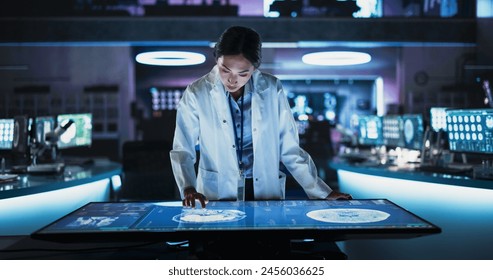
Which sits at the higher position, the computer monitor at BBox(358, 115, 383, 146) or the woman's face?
the woman's face

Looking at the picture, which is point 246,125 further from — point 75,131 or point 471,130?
point 75,131

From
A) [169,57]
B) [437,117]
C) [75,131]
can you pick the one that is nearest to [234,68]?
[75,131]

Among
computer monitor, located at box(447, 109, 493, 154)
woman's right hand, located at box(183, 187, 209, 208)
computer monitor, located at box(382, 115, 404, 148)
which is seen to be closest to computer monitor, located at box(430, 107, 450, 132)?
computer monitor, located at box(382, 115, 404, 148)

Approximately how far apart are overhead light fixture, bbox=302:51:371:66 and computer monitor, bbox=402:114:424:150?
8.95 feet

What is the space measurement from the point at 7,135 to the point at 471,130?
344cm

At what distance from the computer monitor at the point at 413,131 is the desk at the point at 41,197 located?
8.71ft

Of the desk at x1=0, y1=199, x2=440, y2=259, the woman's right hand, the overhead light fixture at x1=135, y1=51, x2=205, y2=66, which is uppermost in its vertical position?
the overhead light fixture at x1=135, y1=51, x2=205, y2=66

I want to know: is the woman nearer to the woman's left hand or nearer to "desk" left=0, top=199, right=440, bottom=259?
the woman's left hand

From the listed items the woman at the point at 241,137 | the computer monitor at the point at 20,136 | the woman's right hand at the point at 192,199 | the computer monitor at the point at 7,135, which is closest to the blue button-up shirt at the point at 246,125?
the woman at the point at 241,137

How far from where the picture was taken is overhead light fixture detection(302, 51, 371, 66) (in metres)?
7.32

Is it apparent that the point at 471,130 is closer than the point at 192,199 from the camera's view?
No

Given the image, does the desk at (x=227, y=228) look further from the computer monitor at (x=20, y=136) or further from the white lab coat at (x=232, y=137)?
the computer monitor at (x=20, y=136)

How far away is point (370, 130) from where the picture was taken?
5.65 metres

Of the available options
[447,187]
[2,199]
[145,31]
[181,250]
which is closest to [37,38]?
[145,31]
